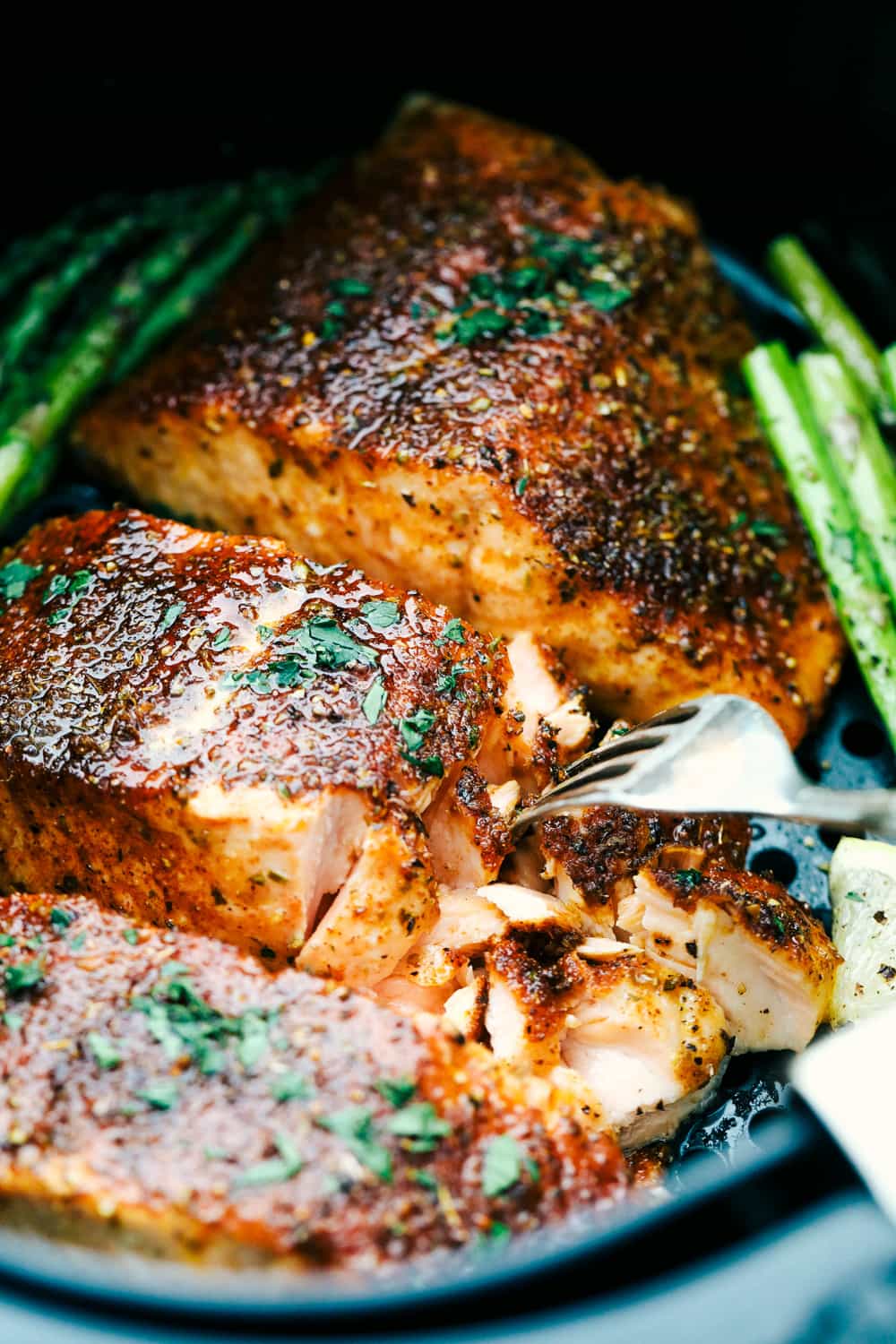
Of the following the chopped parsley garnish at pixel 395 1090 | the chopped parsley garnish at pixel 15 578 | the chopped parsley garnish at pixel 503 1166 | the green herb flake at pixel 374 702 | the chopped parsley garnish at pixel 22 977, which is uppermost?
the chopped parsley garnish at pixel 15 578

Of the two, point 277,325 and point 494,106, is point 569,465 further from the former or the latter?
point 494,106

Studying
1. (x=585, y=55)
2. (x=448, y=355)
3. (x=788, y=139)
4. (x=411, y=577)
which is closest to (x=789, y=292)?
(x=788, y=139)

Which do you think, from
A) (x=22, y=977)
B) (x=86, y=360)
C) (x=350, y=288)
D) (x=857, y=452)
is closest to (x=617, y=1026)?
(x=22, y=977)

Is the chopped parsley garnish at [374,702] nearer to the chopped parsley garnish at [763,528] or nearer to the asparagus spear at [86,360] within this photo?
the chopped parsley garnish at [763,528]

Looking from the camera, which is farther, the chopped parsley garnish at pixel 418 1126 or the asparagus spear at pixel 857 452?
the asparagus spear at pixel 857 452

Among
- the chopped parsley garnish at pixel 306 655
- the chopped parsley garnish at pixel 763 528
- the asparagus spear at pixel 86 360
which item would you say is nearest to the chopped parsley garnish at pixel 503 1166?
the chopped parsley garnish at pixel 306 655
